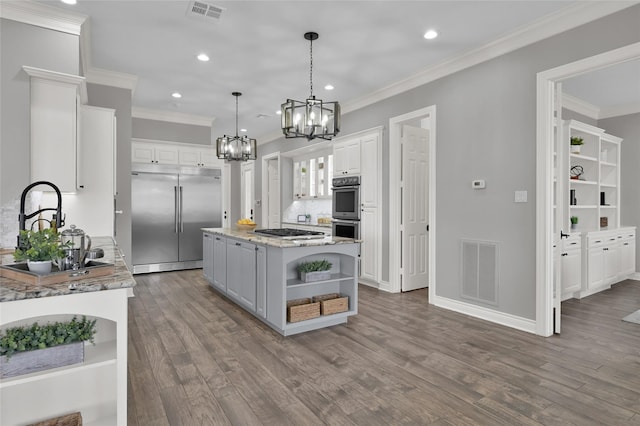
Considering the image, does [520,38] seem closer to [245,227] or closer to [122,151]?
[245,227]

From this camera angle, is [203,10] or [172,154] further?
[172,154]

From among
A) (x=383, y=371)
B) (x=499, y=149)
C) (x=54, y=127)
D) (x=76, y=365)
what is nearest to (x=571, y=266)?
(x=499, y=149)

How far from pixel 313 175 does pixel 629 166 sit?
5427mm

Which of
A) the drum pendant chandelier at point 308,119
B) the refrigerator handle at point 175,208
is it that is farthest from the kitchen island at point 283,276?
the refrigerator handle at point 175,208

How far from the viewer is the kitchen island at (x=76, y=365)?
1402 mm

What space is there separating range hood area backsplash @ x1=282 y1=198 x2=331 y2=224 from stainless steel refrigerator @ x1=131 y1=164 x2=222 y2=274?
1.57m

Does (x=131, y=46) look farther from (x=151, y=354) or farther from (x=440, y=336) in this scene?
(x=440, y=336)

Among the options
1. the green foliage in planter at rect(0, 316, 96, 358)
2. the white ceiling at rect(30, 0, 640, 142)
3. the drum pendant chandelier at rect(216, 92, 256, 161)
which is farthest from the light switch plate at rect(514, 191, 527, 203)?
the green foliage in planter at rect(0, 316, 96, 358)

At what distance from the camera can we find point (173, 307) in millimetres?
4289

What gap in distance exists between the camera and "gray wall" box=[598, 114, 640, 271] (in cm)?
588

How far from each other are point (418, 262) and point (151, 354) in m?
3.65

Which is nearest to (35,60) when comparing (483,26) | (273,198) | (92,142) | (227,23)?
(92,142)

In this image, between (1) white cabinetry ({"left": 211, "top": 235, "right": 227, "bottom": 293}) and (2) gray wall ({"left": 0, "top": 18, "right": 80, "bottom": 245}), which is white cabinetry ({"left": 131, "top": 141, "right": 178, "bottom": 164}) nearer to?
(1) white cabinetry ({"left": 211, "top": 235, "right": 227, "bottom": 293})

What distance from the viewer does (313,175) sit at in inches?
275
